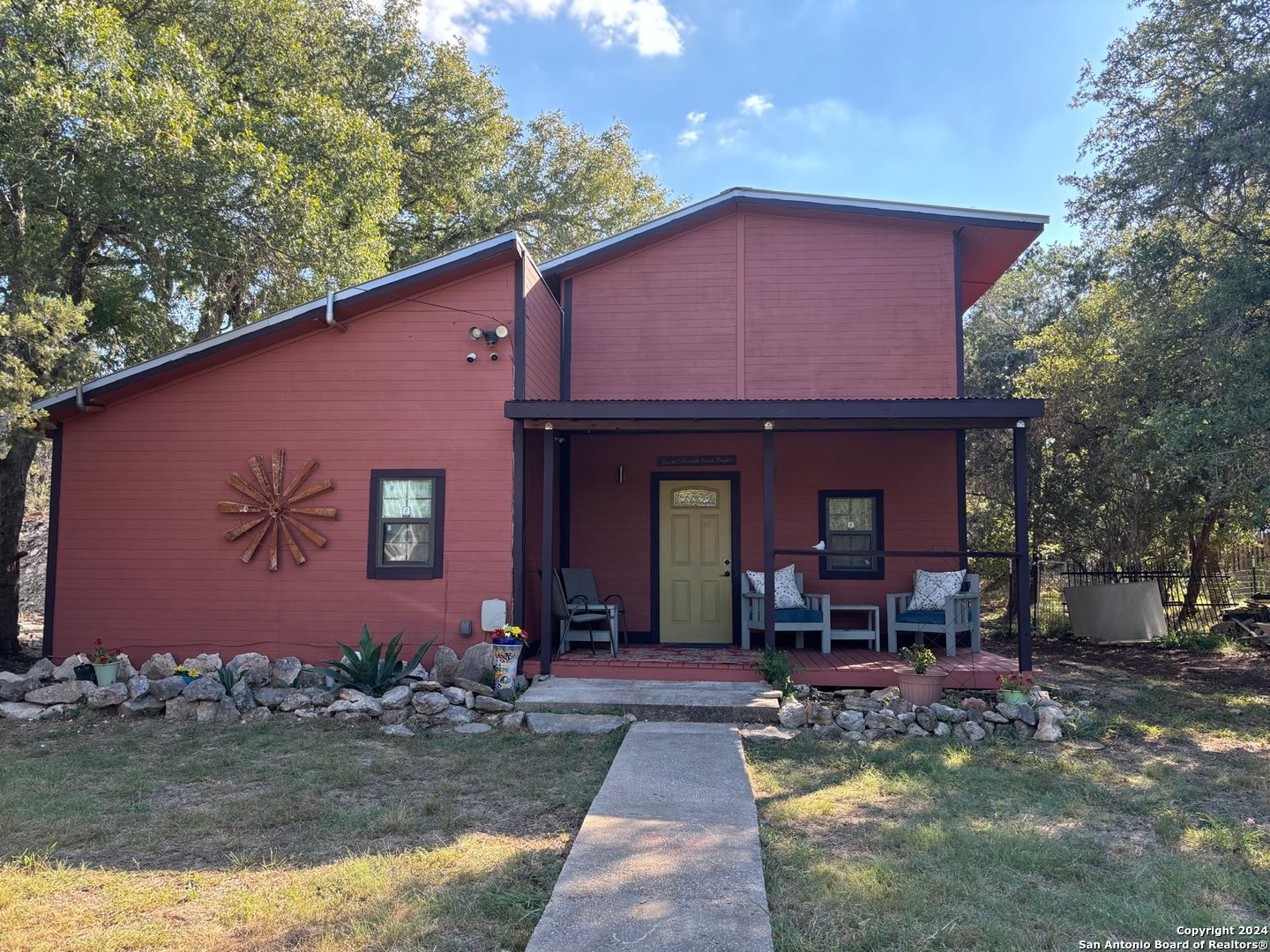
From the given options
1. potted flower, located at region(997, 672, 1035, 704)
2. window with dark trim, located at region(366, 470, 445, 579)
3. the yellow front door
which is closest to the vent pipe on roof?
window with dark trim, located at region(366, 470, 445, 579)

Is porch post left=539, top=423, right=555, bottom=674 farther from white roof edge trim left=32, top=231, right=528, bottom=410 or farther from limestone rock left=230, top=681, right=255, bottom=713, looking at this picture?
limestone rock left=230, top=681, right=255, bottom=713

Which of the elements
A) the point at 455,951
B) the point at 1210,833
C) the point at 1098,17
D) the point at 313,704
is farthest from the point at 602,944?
the point at 1098,17

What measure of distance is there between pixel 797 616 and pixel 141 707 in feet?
19.9

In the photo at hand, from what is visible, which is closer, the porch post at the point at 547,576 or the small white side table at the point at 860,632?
the porch post at the point at 547,576

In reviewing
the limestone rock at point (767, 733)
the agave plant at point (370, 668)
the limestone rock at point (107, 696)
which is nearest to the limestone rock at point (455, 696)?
the agave plant at point (370, 668)

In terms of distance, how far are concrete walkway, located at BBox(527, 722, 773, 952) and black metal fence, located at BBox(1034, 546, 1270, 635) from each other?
976cm

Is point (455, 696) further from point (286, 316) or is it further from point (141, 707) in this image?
point (286, 316)

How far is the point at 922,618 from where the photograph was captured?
8.60 meters

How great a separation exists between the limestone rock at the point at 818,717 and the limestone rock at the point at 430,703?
2.92m

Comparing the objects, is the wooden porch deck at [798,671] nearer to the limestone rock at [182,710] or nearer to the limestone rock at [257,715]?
the limestone rock at [257,715]

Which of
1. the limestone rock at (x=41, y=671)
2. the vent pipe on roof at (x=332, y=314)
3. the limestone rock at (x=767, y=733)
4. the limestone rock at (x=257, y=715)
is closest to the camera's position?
the limestone rock at (x=767, y=733)

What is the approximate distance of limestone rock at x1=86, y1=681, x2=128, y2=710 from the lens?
693 centimetres

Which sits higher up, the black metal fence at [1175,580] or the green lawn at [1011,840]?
the black metal fence at [1175,580]

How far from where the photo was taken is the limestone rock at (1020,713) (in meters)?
6.57
